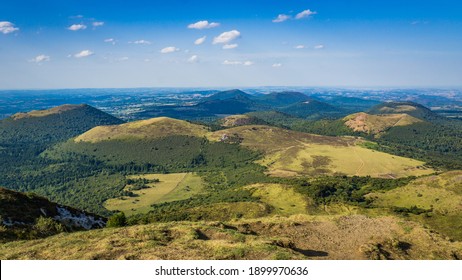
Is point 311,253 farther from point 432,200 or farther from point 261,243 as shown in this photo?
point 432,200

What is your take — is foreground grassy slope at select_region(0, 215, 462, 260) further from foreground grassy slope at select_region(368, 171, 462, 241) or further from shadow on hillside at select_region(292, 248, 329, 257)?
foreground grassy slope at select_region(368, 171, 462, 241)

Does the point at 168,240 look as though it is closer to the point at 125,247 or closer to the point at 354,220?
the point at 125,247

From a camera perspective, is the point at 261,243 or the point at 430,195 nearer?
the point at 261,243

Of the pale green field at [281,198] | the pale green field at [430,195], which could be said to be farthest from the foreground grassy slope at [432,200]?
the pale green field at [281,198]

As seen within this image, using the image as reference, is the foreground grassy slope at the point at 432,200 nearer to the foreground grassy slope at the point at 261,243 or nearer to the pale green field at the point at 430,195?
the pale green field at the point at 430,195

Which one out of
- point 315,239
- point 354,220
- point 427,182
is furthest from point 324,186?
point 315,239

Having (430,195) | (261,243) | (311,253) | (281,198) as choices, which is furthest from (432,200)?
(261,243)
